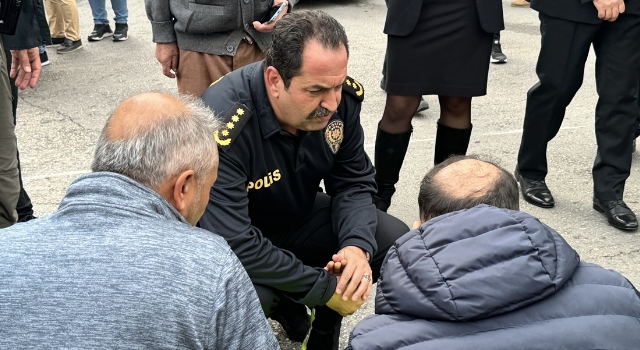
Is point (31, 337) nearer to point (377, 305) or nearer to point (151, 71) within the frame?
point (377, 305)

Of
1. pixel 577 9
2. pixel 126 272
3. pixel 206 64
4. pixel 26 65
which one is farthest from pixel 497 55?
pixel 126 272

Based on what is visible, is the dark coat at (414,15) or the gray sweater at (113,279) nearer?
the gray sweater at (113,279)

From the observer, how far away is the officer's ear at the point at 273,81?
246 cm

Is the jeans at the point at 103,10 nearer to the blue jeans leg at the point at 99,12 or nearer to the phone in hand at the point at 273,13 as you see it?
the blue jeans leg at the point at 99,12

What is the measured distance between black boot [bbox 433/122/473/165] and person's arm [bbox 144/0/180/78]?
4.29 feet

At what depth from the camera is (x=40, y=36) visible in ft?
10.2

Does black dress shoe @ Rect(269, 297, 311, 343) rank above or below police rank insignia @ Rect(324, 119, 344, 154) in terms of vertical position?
below

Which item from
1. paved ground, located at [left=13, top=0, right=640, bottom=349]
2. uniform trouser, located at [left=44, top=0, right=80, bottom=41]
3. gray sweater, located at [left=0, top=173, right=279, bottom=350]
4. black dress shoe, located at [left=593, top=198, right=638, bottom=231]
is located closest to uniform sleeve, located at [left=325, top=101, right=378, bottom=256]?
paved ground, located at [left=13, top=0, right=640, bottom=349]

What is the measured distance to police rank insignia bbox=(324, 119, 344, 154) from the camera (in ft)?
8.67

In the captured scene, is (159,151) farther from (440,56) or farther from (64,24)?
(64,24)

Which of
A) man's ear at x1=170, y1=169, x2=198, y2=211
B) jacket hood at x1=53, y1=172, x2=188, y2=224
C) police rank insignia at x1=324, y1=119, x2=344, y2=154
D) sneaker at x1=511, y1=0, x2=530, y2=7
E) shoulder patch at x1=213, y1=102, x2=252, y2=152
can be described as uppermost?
jacket hood at x1=53, y1=172, x2=188, y2=224

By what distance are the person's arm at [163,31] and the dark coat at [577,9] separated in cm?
173

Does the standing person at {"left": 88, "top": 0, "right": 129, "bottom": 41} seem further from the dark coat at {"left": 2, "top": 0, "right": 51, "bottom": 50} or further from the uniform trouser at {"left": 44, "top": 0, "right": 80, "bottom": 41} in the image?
the dark coat at {"left": 2, "top": 0, "right": 51, "bottom": 50}

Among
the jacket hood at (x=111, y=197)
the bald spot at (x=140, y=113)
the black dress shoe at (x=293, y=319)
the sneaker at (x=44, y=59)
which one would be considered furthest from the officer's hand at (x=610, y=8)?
the sneaker at (x=44, y=59)
